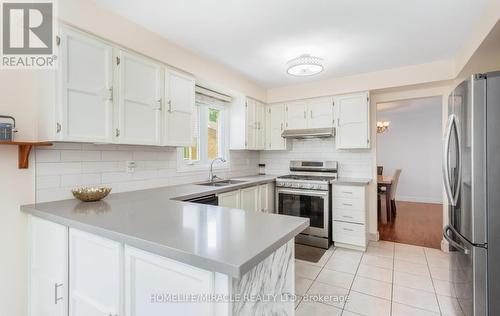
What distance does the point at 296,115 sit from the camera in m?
3.98


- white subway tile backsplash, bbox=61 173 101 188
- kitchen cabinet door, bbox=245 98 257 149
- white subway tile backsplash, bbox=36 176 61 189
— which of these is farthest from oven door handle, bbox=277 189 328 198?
white subway tile backsplash, bbox=36 176 61 189

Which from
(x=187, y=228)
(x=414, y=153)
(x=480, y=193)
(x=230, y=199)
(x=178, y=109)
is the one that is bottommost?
(x=230, y=199)

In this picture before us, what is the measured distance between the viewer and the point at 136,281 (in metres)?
1.08

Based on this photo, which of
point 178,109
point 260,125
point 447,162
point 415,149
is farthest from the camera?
point 415,149

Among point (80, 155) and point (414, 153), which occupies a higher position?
point (414, 153)

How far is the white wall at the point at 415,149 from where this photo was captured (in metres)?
6.28

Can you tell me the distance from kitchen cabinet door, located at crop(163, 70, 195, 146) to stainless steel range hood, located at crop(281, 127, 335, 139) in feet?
6.04

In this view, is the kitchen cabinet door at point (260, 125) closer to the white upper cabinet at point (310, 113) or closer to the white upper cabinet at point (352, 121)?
the white upper cabinet at point (310, 113)

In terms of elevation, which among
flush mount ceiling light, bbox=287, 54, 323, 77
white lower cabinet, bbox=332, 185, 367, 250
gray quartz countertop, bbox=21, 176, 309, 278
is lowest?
white lower cabinet, bbox=332, 185, 367, 250

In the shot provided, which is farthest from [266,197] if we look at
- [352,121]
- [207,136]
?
[352,121]

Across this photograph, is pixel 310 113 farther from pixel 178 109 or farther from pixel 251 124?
pixel 178 109

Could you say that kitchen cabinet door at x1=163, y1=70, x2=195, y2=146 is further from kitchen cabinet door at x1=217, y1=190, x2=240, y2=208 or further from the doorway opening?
the doorway opening

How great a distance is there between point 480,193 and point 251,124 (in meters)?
2.84

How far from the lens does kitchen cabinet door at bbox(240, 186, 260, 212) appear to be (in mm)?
2984
